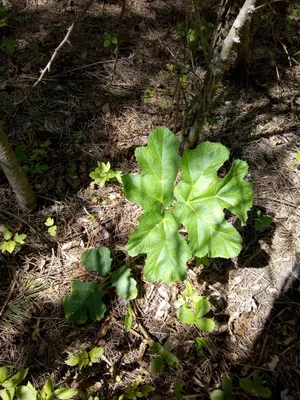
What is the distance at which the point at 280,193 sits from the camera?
2.50 metres

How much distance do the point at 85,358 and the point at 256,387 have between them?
978 mm

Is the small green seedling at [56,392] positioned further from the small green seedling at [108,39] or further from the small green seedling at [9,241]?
the small green seedling at [108,39]

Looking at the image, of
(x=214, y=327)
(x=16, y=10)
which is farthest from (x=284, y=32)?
(x=214, y=327)

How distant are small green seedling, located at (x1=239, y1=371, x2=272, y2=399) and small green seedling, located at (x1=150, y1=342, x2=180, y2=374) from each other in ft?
1.26

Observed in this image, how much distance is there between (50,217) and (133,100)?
129 cm

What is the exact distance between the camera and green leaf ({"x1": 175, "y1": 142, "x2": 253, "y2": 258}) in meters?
1.80

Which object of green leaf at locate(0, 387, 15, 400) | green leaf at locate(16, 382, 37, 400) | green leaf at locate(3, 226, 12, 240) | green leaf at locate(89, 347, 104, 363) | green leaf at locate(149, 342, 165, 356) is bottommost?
green leaf at locate(149, 342, 165, 356)

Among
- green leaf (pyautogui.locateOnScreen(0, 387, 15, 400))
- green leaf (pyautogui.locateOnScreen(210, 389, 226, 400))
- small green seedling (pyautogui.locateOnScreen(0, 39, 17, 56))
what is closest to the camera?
green leaf (pyautogui.locateOnScreen(0, 387, 15, 400))

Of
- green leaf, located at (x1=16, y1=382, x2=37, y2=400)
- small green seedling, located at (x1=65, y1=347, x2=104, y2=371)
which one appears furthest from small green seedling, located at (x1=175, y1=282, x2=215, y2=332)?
green leaf, located at (x1=16, y1=382, x2=37, y2=400)

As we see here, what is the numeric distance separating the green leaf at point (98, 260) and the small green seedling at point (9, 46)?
2.11 meters

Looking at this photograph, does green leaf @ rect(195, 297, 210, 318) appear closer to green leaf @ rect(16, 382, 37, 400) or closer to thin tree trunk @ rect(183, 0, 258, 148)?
green leaf @ rect(16, 382, 37, 400)

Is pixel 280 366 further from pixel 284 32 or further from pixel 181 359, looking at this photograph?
pixel 284 32

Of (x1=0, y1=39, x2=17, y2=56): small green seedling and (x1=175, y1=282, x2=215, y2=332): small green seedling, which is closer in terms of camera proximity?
(x1=175, y1=282, x2=215, y2=332): small green seedling

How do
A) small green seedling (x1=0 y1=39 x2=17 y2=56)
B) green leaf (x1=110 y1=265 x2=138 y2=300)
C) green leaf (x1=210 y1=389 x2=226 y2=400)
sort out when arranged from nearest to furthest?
green leaf (x1=210 y1=389 x2=226 y2=400) → green leaf (x1=110 y1=265 x2=138 y2=300) → small green seedling (x1=0 y1=39 x2=17 y2=56)
